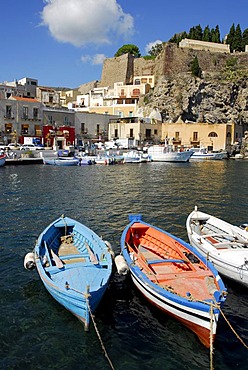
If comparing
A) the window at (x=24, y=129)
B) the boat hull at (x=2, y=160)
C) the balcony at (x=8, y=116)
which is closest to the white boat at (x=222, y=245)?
the boat hull at (x=2, y=160)

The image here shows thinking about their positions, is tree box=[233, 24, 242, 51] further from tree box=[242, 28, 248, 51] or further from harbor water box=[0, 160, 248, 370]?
harbor water box=[0, 160, 248, 370]

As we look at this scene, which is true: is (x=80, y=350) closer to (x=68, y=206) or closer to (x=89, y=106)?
(x=68, y=206)

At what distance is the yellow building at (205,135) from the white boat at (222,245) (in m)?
51.5

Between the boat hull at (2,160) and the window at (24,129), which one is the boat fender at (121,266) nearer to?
the boat hull at (2,160)

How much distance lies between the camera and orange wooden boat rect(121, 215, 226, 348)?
20.7 ft

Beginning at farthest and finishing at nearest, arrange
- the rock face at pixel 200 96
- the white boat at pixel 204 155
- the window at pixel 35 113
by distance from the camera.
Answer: the rock face at pixel 200 96
the white boat at pixel 204 155
the window at pixel 35 113

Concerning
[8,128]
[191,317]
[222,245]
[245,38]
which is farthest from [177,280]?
[245,38]

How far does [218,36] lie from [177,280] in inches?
3301

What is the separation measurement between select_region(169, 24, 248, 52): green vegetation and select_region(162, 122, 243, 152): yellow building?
2765cm

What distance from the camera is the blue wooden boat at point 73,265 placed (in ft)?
22.1

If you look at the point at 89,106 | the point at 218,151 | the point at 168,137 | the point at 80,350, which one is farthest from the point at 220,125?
the point at 80,350

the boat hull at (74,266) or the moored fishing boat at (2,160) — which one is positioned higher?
the moored fishing boat at (2,160)

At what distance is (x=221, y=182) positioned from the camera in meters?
29.1

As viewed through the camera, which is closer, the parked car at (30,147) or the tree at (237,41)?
the parked car at (30,147)
